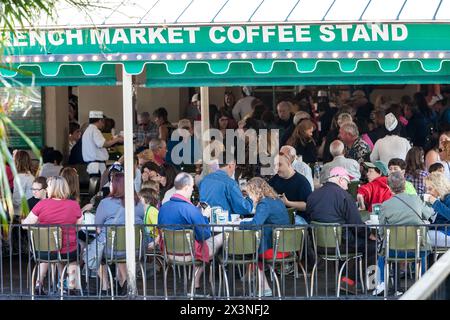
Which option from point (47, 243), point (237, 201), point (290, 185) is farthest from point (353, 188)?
point (47, 243)

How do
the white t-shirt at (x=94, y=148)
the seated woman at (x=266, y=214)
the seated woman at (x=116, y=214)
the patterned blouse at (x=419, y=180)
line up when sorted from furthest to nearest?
the white t-shirt at (x=94, y=148), the patterned blouse at (x=419, y=180), the seated woman at (x=116, y=214), the seated woman at (x=266, y=214)

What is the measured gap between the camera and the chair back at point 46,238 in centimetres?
1099

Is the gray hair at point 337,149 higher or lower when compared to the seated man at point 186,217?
higher

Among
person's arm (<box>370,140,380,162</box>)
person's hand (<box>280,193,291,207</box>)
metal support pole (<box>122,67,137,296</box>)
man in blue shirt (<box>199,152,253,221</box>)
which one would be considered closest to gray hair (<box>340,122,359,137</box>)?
person's arm (<box>370,140,380,162</box>)

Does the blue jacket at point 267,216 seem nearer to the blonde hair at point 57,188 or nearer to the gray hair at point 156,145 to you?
the blonde hair at point 57,188

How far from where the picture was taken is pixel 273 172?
14688 millimetres

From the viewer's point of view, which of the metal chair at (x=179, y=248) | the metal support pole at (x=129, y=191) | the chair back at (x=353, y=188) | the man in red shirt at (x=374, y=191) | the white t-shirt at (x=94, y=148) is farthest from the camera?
the white t-shirt at (x=94, y=148)

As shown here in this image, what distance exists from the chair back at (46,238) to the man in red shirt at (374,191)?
145 inches

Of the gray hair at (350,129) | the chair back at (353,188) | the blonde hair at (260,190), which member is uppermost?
the gray hair at (350,129)

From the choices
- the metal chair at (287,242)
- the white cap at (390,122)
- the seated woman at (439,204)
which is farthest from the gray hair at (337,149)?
the metal chair at (287,242)

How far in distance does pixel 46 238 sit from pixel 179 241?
1363 mm

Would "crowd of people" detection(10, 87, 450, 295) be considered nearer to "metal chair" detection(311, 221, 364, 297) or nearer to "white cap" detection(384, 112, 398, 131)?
"white cap" detection(384, 112, 398, 131)

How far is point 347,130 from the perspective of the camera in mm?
14844

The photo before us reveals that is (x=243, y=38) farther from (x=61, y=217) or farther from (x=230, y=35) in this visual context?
(x=61, y=217)
